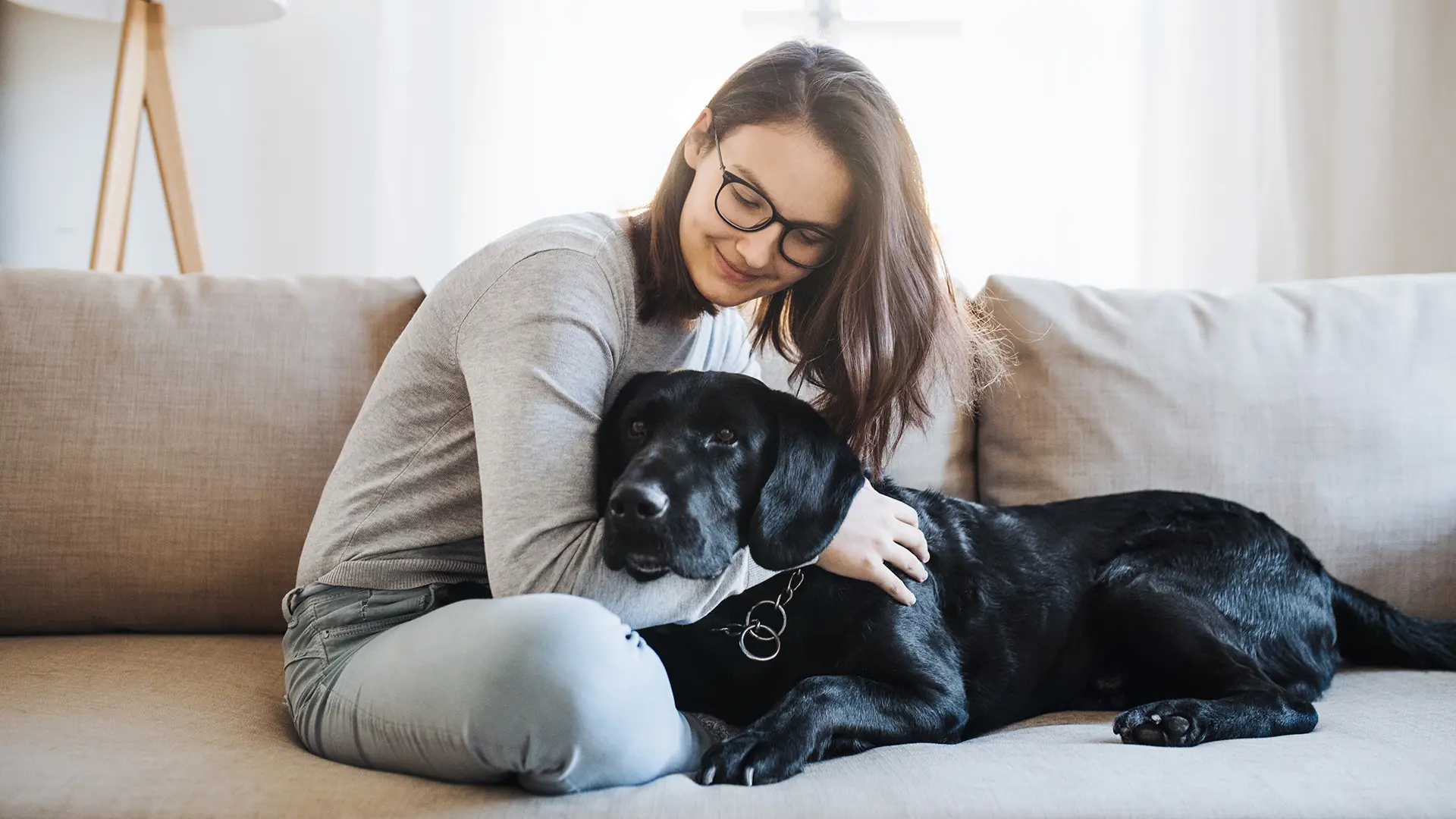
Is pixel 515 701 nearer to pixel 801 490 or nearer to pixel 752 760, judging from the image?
pixel 752 760

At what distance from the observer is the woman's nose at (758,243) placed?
4.51 feet

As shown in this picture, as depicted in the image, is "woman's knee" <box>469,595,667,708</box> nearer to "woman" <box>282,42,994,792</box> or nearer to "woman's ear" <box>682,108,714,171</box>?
"woman" <box>282,42,994,792</box>

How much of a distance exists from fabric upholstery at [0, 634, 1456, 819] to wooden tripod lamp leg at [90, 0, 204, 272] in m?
1.53

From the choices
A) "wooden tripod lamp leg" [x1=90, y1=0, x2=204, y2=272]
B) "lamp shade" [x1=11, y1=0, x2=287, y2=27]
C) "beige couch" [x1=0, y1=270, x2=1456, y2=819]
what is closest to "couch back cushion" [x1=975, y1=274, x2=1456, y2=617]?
"beige couch" [x1=0, y1=270, x2=1456, y2=819]

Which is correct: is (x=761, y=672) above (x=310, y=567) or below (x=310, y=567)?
below

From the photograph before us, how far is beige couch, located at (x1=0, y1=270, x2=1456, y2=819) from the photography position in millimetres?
1315

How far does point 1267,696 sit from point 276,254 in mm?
2720

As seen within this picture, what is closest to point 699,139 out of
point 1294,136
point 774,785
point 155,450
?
point 774,785

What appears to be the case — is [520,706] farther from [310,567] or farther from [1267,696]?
[1267,696]

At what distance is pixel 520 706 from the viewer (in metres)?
1.12

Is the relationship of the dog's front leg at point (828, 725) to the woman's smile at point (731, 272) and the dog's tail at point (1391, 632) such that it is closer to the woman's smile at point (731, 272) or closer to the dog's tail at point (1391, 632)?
the woman's smile at point (731, 272)

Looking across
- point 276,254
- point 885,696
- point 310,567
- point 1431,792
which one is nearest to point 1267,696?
point 1431,792

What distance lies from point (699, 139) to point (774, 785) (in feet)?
2.70

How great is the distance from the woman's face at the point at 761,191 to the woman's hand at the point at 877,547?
342 millimetres
